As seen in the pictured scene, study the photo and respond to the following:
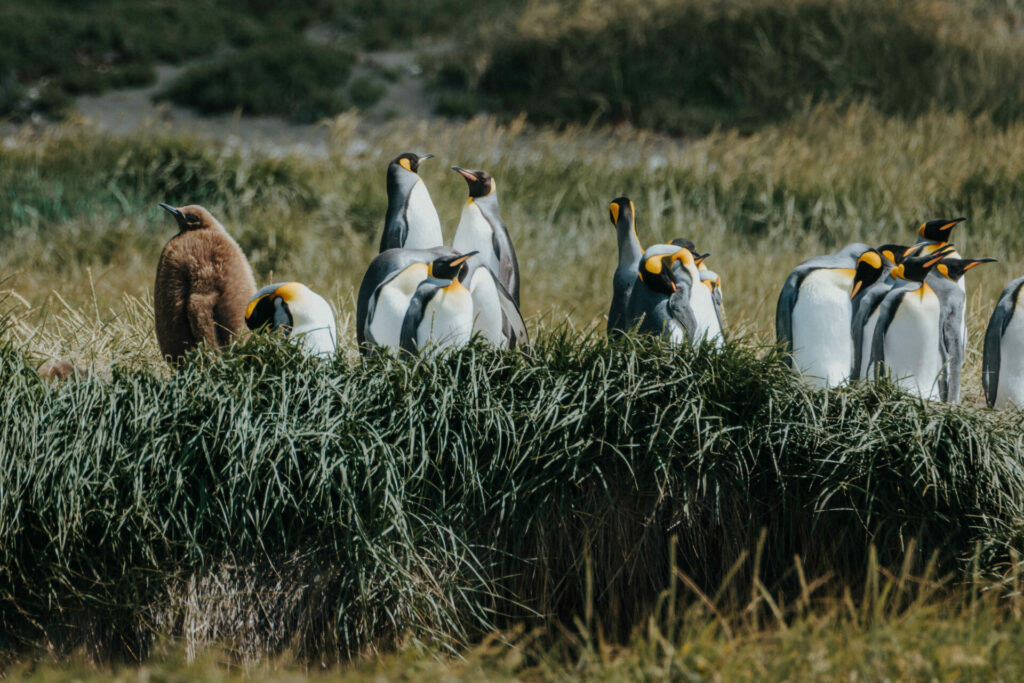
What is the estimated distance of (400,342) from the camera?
3.23 meters

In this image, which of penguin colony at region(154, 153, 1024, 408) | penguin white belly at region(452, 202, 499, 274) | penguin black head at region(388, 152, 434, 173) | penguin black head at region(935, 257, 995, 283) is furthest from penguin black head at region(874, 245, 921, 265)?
penguin black head at region(388, 152, 434, 173)

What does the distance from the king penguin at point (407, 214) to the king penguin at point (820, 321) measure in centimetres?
139

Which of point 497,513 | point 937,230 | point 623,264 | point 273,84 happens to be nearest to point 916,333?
point 937,230

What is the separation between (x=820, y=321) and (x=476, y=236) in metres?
1.31

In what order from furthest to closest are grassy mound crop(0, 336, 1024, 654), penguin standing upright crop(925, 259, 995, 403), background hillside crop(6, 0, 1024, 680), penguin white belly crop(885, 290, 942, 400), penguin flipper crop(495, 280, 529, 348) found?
penguin flipper crop(495, 280, 529, 348)
penguin standing upright crop(925, 259, 995, 403)
penguin white belly crop(885, 290, 942, 400)
grassy mound crop(0, 336, 1024, 654)
background hillside crop(6, 0, 1024, 680)

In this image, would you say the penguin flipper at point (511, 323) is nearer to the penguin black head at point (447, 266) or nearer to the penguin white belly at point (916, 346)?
the penguin black head at point (447, 266)

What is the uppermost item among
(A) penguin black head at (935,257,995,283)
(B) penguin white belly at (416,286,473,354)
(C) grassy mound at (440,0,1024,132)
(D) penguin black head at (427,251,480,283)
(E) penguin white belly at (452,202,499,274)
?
(C) grassy mound at (440,0,1024,132)

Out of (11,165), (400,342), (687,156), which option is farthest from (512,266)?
(11,165)

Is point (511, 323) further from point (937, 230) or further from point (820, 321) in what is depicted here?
point (937, 230)

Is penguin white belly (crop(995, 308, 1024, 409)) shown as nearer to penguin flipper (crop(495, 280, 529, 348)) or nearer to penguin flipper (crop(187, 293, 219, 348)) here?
penguin flipper (crop(495, 280, 529, 348))

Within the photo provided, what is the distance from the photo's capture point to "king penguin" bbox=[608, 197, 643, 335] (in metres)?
3.46

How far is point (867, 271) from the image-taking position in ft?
10.6

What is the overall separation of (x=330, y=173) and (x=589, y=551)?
16.5ft

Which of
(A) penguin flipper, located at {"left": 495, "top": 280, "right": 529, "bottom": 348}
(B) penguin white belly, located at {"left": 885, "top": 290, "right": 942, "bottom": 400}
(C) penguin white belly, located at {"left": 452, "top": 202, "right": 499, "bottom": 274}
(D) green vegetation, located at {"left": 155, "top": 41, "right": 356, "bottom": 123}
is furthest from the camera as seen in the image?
(D) green vegetation, located at {"left": 155, "top": 41, "right": 356, "bottom": 123}
